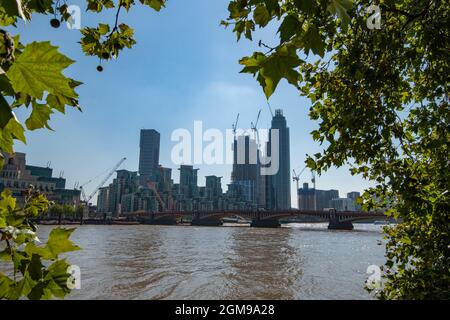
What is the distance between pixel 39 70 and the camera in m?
0.86

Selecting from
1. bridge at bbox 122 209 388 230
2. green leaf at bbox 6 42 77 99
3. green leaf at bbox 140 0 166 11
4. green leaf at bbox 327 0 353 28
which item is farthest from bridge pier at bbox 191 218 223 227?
green leaf at bbox 6 42 77 99

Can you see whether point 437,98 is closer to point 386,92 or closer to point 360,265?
point 386,92

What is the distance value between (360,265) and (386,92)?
105 ft

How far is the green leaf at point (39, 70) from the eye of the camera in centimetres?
84

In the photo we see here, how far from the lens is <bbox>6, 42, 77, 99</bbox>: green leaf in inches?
33.0

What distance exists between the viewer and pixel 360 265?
3153cm

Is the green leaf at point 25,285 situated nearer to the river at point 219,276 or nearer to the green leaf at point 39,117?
the green leaf at point 39,117

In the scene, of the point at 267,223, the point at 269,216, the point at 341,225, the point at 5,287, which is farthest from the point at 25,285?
the point at 341,225

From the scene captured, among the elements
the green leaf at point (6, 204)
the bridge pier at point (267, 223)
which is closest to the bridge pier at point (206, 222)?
the bridge pier at point (267, 223)

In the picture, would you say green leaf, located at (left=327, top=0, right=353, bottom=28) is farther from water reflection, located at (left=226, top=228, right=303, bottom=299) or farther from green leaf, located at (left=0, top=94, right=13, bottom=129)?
water reflection, located at (left=226, top=228, right=303, bottom=299)

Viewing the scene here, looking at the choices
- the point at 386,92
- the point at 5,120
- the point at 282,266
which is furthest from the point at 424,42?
the point at 282,266

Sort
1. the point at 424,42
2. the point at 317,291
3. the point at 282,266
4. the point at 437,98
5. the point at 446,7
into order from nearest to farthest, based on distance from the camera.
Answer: the point at 424,42 → the point at 446,7 → the point at 437,98 → the point at 317,291 → the point at 282,266

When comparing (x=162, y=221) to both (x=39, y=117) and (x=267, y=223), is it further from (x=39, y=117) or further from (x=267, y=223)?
(x=39, y=117)

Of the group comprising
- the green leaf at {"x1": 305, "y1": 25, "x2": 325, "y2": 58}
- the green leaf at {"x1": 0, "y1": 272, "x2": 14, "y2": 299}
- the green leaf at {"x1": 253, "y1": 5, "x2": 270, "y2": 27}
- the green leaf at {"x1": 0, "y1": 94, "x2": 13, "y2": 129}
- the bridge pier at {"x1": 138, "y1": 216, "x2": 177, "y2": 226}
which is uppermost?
the green leaf at {"x1": 253, "y1": 5, "x2": 270, "y2": 27}
